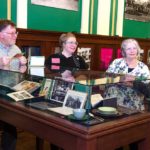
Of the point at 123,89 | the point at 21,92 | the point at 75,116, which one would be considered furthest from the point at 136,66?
the point at 75,116

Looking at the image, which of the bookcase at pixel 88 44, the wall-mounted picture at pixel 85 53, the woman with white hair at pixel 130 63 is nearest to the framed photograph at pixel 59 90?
the woman with white hair at pixel 130 63

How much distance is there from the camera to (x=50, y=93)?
242cm

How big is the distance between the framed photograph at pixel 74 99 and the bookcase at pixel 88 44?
222cm

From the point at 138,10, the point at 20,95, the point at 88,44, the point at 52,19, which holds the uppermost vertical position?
the point at 138,10

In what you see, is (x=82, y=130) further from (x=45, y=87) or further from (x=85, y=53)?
(x=85, y=53)

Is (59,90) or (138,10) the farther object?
(138,10)

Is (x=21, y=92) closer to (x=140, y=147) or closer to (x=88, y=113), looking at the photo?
(x=88, y=113)

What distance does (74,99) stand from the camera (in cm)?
210

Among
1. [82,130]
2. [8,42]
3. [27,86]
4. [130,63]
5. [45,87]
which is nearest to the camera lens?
[82,130]

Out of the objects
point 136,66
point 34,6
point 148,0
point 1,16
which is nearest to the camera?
point 136,66

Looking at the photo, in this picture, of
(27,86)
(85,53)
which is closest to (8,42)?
(27,86)

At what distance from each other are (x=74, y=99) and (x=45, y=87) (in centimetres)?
44

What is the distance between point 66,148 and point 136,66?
1643mm

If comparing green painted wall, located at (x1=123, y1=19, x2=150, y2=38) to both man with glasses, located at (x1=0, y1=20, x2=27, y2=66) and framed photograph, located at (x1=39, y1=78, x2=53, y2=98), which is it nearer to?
man with glasses, located at (x1=0, y1=20, x2=27, y2=66)
